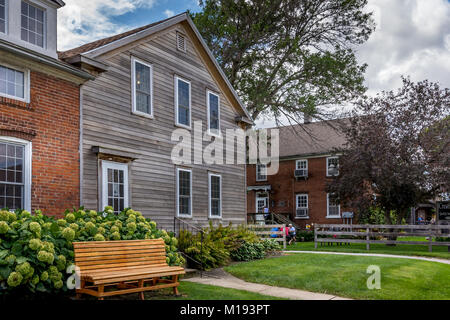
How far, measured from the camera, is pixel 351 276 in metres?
11.0

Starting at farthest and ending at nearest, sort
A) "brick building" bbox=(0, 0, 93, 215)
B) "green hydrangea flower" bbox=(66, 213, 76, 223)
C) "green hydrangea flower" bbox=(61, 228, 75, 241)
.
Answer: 1. "brick building" bbox=(0, 0, 93, 215)
2. "green hydrangea flower" bbox=(66, 213, 76, 223)
3. "green hydrangea flower" bbox=(61, 228, 75, 241)

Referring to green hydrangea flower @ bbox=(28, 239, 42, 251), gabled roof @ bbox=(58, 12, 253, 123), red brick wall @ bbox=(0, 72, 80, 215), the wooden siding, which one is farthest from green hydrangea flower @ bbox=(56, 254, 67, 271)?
gabled roof @ bbox=(58, 12, 253, 123)

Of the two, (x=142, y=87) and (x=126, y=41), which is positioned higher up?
(x=126, y=41)

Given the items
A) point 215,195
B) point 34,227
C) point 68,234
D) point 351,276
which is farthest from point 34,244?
point 215,195

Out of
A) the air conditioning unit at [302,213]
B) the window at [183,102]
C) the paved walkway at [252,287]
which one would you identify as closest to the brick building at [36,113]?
the paved walkway at [252,287]

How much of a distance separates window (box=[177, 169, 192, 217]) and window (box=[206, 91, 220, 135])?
2.30m

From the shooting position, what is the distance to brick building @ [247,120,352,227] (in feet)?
114

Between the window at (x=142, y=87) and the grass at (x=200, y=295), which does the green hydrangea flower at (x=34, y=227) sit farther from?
the window at (x=142, y=87)

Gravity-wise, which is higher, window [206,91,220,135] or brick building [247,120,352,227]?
window [206,91,220,135]

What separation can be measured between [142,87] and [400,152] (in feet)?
41.6

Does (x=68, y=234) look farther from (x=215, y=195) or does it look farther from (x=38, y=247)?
(x=215, y=195)

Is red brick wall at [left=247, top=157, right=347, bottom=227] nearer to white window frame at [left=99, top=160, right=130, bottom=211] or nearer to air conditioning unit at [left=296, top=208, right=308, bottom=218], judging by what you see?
air conditioning unit at [left=296, top=208, right=308, bottom=218]

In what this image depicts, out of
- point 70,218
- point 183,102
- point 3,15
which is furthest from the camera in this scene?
point 183,102

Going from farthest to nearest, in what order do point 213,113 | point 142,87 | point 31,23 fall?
1. point 213,113
2. point 142,87
3. point 31,23
